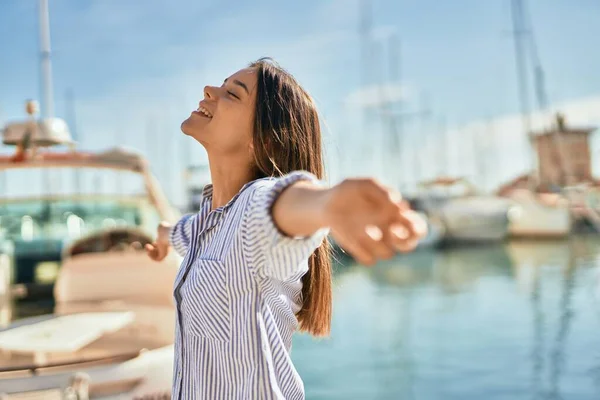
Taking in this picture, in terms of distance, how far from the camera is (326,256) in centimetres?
140

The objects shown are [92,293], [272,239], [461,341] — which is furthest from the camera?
[461,341]

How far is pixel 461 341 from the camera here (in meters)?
6.93

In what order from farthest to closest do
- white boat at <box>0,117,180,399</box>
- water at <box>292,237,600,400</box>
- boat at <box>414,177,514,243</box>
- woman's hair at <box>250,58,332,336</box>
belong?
boat at <box>414,177,514,243</box>, water at <box>292,237,600,400</box>, white boat at <box>0,117,180,399</box>, woman's hair at <box>250,58,332,336</box>

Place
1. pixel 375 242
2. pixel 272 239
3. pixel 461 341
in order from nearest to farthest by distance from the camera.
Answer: pixel 375 242 → pixel 272 239 → pixel 461 341

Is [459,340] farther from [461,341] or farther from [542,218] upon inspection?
[542,218]

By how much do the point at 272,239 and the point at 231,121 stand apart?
0.38m

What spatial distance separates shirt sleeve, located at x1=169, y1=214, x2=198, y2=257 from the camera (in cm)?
161

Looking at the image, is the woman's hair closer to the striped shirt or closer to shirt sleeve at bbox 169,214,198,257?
the striped shirt

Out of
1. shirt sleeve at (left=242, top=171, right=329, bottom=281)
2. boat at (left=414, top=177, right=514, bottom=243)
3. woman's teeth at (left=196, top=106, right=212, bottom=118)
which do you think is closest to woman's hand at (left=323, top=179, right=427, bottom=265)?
shirt sleeve at (left=242, top=171, right=329, bottom=281)

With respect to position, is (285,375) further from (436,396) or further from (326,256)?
(436,396)

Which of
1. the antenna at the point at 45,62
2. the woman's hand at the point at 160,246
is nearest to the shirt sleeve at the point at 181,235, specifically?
the woman's hand at the point at 160,246

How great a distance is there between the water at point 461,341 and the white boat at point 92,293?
964 mm

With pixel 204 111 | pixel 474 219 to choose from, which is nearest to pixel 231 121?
pixel 204 111

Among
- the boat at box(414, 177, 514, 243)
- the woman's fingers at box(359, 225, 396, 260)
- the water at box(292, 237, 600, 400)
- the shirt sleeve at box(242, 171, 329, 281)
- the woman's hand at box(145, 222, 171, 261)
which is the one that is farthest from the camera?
the boat at box(414, 177, 514, 243)
